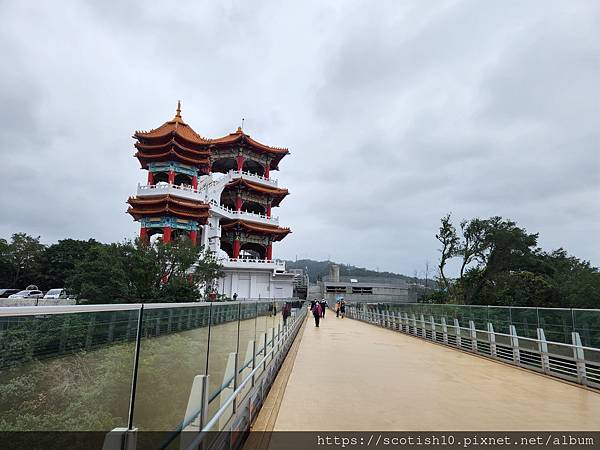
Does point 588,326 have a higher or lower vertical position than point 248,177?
lower

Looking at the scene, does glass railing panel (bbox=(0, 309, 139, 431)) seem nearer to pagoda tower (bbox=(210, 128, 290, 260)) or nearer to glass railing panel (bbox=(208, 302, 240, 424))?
glass railing panel (bbox=(208, 302, 240, 424))

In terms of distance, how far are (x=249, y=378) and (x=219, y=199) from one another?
37.9 m

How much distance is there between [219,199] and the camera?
42.1m

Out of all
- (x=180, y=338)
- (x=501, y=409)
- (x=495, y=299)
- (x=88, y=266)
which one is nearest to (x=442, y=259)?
(x=495, y=299)

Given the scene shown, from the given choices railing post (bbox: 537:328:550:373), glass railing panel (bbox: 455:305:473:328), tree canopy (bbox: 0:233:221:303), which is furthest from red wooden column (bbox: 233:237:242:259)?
railing post (bbox: 537:328:550:373)

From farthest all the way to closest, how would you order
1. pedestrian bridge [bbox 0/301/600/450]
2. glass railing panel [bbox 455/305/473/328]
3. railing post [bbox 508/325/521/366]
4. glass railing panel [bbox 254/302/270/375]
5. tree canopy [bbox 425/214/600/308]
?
tree canopy [bbox 425/214/600/308] → glass railing panel [bbox 455/305/473/328] → railing post [bbox 508/325/521/366] → glass railing panel [bbox 254/302/270/375] → pedestrian bridge [bbox 0/301/600/450]

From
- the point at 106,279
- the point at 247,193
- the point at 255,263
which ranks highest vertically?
the point at 247,193

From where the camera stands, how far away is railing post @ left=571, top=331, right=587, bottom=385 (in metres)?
7.90

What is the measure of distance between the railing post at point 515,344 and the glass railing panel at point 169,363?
9.41 m

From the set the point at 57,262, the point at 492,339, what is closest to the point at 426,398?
the point at 492,339

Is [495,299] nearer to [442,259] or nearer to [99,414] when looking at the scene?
[442,259]

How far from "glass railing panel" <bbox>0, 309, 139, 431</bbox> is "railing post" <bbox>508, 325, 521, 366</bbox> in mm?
10403

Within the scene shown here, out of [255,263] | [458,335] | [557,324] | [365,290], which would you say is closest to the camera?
[557,324]

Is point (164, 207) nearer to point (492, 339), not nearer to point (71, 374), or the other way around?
point (492, 339)
